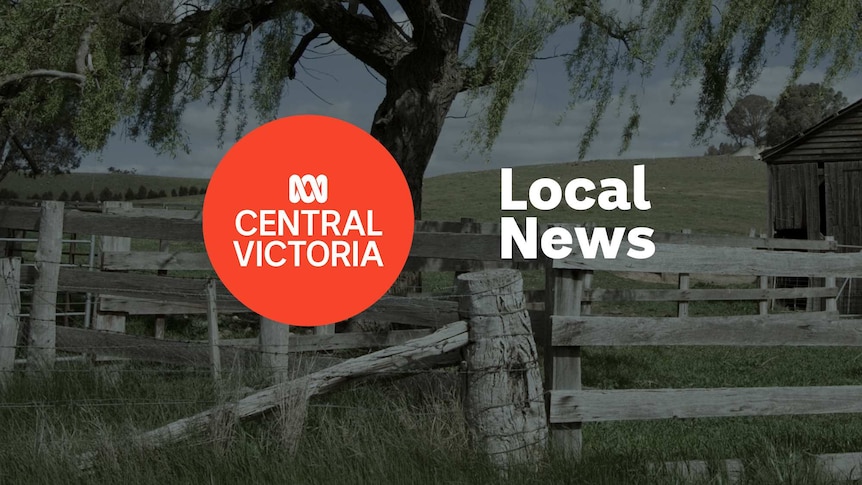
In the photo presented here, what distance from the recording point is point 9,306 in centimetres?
782

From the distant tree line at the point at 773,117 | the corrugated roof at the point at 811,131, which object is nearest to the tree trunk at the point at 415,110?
the corrugated roof at the point at 811,131

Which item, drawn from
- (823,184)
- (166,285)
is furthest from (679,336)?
(823,184)

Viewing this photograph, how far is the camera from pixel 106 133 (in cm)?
1203

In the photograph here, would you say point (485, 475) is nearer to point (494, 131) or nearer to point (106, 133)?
point (494, 131)

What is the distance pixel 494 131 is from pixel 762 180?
68.1 meters

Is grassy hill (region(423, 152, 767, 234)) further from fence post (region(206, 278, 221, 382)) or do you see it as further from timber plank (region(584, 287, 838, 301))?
fence post (region(206, 278, 221, 382))

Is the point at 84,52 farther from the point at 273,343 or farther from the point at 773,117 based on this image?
the point at 773,117

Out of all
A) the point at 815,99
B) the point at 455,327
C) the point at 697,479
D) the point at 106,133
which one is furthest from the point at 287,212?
the point at 815,99

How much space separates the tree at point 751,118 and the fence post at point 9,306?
342ft

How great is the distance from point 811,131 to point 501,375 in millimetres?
22133

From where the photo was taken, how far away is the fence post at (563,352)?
17.2 ft

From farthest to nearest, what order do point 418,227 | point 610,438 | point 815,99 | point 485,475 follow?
1. point 815,99
2. point 418,227
3. point 610,438
4. point 485,475

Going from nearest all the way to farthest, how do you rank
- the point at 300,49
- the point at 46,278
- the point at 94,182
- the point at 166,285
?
the point at 166,285 → the point at 46,278 → the point at 300,49 → the point at 94,182

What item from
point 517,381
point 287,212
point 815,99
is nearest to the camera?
point 517,381
